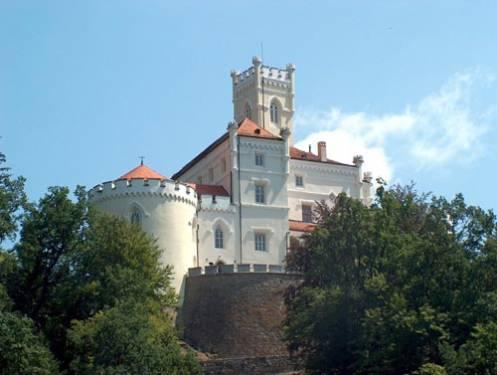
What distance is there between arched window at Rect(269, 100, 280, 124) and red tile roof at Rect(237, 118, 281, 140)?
6.23 metres

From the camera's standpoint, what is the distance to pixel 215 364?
67.2 meters

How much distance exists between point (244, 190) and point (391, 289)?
86.0 ft

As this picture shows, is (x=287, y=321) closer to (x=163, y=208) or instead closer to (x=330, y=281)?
(x=330, y=281)

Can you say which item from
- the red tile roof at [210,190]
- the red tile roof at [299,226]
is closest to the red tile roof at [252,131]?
the red tile roof at [210,190]

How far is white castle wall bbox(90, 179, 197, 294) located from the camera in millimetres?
77688

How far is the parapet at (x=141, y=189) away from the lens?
78.4 metres

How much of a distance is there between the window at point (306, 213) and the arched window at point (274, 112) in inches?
347

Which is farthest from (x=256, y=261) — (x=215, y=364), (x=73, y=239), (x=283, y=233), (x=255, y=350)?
(x=73, y=239)

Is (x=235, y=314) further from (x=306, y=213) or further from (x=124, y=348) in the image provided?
(x=124, y=348)

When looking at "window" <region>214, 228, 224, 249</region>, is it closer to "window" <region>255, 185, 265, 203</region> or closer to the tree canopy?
"window" <region>255, 185, 265, 203</region>

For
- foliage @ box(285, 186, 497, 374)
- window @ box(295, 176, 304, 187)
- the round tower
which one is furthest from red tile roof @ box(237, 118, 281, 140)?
foliage @ box(285, 186, 497, 374)

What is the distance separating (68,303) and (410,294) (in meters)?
16.8

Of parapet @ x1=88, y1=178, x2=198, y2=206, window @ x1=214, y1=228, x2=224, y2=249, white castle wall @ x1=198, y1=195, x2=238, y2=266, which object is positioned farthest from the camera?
window @ x1=214, y1=228, x2=224, y2=249

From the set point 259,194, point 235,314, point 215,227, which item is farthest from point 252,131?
point 235,314
